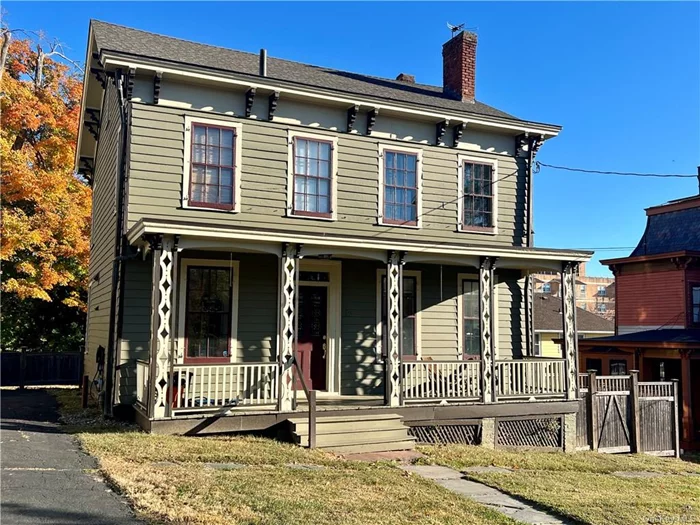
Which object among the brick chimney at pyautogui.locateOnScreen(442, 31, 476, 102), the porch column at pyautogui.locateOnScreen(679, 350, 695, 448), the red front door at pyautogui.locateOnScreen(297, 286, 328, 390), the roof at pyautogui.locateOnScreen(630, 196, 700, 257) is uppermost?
the brick chimney at pyautogui.locateOnScreen(442, 31, 476, 102)

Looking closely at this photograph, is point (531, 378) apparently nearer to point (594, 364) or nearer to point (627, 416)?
point (627, 416)

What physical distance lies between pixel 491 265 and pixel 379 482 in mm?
5954

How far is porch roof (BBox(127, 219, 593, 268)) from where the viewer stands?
9922 millimetres

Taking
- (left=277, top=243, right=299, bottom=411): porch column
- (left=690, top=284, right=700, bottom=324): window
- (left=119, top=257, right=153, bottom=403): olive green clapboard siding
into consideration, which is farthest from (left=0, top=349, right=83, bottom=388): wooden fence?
(left=690, top=284, right=700, bottom=324): window

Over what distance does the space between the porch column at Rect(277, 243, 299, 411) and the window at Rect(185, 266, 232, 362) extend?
6.59 feet

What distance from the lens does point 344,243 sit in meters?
11.2

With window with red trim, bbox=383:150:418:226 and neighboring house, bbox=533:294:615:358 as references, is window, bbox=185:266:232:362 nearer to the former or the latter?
window with red trim, bbox=383:150:418:226

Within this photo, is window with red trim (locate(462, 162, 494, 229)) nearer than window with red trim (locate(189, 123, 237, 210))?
No

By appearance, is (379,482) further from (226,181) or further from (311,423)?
(226,181)

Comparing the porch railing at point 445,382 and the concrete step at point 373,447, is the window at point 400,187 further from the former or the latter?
the concrete step at point 373,447

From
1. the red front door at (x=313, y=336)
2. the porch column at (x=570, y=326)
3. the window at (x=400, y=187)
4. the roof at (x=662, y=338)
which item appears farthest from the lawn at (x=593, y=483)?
the roof at (x=662, y=338)

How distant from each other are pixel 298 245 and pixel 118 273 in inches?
138

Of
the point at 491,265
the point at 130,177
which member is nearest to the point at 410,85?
the point at 491,265

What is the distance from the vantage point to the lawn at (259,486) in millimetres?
6219
